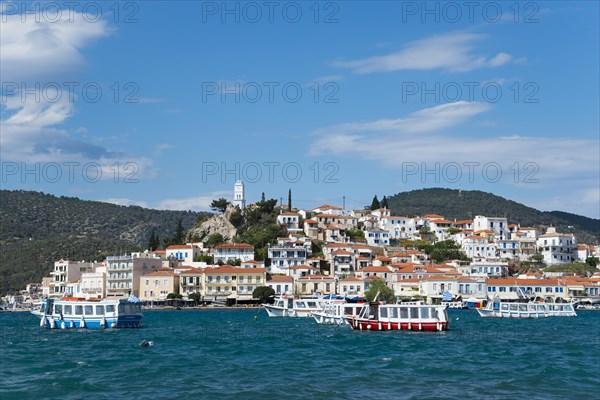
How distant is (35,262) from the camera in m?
150

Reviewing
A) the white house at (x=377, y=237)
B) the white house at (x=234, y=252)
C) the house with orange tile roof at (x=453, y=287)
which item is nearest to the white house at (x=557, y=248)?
the white house at (x=377, y=237)

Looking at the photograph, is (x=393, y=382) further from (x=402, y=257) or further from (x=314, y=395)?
(x=402, y=257)

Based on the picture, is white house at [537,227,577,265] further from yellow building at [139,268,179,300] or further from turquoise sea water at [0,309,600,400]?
turquoise sea water at [0,309,600,400]

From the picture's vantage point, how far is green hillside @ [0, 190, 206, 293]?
490 ft

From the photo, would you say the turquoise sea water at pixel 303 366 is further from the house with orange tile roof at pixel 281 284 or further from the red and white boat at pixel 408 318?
the house with orange tile roof at pixel 281 284

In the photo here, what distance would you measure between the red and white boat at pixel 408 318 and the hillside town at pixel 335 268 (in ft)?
172

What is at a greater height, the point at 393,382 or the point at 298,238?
the point at 298,238

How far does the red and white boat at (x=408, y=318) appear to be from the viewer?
4856 cm

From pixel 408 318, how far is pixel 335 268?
66.7 meters

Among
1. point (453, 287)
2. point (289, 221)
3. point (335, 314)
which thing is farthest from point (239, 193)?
point (335, 314)

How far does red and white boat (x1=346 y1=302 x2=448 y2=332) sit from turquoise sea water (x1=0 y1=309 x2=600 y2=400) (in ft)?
4.04

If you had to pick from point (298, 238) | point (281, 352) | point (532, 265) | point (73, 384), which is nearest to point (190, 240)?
point (298, 238)

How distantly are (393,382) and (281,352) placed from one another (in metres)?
11.0

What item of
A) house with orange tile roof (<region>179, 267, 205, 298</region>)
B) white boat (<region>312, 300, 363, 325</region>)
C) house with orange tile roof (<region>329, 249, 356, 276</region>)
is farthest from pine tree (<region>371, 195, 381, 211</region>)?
white boat (<region>312, 300, 363, 325</region>)
